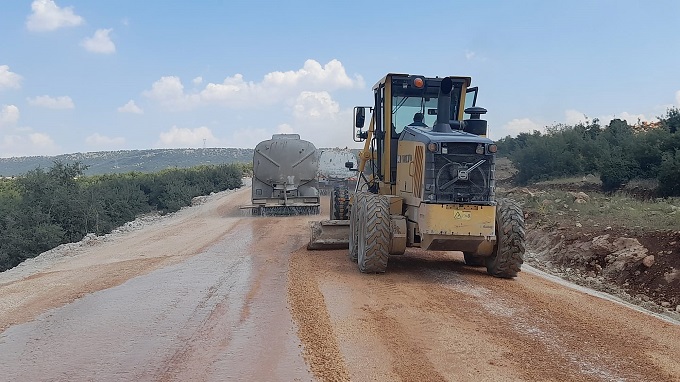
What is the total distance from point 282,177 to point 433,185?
44.2ft

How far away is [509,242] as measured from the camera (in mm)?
9070

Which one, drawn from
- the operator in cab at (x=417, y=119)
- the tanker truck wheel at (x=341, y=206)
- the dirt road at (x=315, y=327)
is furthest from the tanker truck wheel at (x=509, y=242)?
the tanker truck wheel at (x=341, y=206)

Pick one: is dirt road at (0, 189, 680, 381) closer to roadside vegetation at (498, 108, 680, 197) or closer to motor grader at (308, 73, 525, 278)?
motor grader at (308, 73, 525, 278)

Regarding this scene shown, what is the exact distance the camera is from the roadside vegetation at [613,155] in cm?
2178

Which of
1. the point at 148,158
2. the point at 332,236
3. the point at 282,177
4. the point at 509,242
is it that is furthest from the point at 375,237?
the point at 148,158

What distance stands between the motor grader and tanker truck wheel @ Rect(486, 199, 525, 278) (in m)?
0.02

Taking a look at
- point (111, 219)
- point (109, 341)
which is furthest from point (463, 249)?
point (111, 219)

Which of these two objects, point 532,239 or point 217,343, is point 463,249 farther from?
point 532,239

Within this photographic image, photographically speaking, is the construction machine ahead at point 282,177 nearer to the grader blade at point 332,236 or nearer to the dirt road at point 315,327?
the grader blade at point 332,236

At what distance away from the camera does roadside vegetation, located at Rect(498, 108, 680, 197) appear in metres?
21.8

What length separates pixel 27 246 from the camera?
55.0 feet

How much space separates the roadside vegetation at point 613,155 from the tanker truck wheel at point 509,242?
1285 centimetres

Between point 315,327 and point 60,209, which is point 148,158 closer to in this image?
point 60,209

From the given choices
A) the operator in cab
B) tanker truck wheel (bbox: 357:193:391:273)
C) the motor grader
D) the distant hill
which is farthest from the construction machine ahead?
the distant hill
